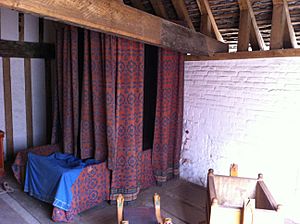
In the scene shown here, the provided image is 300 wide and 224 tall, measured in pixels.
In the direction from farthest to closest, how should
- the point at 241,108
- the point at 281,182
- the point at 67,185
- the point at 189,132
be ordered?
1. the point at 189,132
2. the point at 241,108
3. the point at 281,182
4. the point at 67,185

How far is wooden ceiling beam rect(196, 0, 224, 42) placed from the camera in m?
3.59

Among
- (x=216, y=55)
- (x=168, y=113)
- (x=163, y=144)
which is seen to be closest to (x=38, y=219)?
(x=163, y=144)

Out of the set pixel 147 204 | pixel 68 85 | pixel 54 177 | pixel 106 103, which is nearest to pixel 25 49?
pixel 68 85

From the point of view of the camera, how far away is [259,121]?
3.50 metres

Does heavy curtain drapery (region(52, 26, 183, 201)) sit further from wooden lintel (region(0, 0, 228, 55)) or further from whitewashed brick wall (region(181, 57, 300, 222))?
wooden lintel (region(0, 0, 228, 55))

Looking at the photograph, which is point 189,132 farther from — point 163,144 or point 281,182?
point 281,182

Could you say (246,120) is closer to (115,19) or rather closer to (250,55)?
(250,55)

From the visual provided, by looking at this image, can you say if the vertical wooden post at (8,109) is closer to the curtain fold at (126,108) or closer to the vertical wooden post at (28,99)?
the vertical wooden post at (28,99)

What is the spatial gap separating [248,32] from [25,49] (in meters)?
3.82

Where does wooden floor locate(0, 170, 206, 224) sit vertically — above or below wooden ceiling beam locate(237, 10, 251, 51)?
below

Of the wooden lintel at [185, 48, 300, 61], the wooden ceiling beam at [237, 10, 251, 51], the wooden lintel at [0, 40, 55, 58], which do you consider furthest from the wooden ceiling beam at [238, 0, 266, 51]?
the wooden lintel at [0, 40, 55, 58]

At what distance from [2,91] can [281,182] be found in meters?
4.61

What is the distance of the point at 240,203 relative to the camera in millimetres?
2639

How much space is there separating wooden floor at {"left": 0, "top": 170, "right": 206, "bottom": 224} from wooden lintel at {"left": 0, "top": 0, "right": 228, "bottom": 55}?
1981 mm
